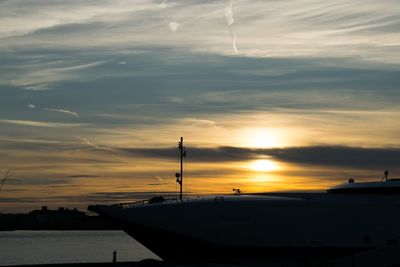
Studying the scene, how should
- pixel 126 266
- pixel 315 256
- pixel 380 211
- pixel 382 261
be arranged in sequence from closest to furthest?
pixel 382 261, pixel 126 266, pixel 315 256, pixel 380 211

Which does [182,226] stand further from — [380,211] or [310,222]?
[380,211]

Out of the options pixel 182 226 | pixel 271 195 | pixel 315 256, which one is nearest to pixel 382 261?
pixel 315 256

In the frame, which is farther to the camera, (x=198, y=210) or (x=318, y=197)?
(x=318, y=197)

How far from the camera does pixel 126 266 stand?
121 feet

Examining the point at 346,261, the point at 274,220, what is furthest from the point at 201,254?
the point at 346,261

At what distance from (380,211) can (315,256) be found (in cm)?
546

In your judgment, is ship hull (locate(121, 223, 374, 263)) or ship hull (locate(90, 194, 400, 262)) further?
ship hull (locate(90, 194, 400, 262))

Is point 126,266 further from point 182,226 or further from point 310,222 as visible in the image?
point 310,222

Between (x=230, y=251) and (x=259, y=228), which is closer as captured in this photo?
(x=230, y=251)

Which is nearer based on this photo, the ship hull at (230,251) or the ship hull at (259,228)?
the ship hull at (230,251)

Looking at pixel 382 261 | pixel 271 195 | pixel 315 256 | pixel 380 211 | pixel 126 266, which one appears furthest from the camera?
pixel 271 195

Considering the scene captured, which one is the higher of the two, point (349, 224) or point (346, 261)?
point (349, 224)

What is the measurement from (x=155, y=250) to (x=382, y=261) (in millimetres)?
16967

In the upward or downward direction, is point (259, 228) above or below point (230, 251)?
above
